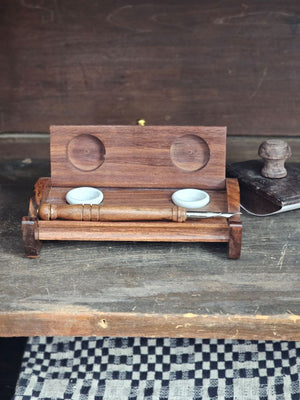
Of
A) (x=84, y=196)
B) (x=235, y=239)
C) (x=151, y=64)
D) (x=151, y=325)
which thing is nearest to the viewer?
(x=151, y=325)

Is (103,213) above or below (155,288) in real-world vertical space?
above

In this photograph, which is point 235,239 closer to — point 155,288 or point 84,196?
point 155,288

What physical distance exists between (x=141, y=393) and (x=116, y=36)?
112cm

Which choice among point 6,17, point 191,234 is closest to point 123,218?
point 191,234

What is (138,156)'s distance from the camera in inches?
54.7

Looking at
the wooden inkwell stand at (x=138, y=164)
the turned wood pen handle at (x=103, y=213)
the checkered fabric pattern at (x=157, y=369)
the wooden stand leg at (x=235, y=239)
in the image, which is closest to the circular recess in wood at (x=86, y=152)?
the wooden inkwell stand at (x=138, y=164)

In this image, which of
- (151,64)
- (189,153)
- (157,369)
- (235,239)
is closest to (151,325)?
(235,239)

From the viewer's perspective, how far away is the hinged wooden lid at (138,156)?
1.37 m

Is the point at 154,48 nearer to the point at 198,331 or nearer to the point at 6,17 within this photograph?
the point at 6,17

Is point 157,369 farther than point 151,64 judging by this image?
No

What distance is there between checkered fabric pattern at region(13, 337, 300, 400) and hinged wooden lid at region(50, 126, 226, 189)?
0.47 m

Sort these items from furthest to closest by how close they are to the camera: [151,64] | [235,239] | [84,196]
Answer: [151,64]
[84,196]
[235,239]

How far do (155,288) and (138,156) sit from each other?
39 cm

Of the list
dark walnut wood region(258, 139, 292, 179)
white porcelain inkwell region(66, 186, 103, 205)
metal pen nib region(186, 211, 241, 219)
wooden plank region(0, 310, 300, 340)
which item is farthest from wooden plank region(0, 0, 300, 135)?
wooden plank region(0, 310, 300, 340)
